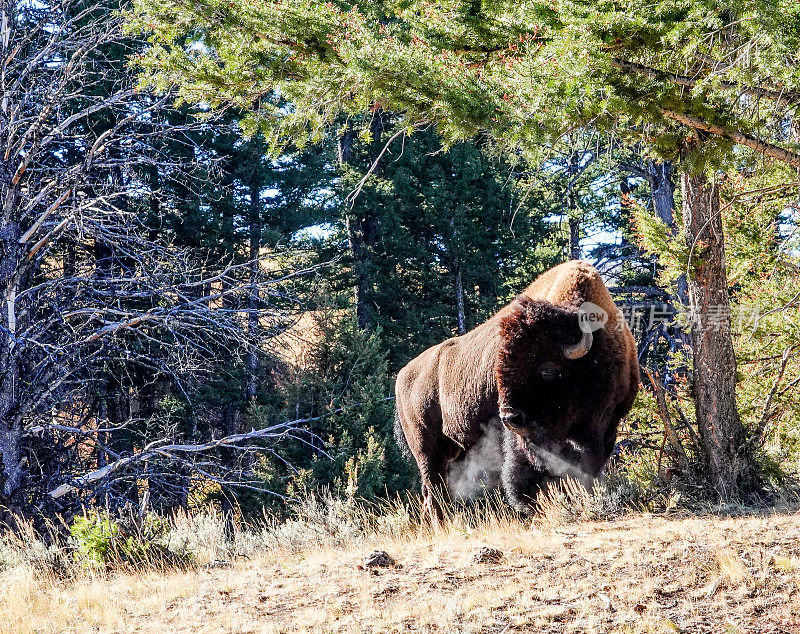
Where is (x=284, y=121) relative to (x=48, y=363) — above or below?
above

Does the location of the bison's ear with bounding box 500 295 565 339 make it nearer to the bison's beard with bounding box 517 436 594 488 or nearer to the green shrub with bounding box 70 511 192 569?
the bison's beard with bounding box 517 436 594 488

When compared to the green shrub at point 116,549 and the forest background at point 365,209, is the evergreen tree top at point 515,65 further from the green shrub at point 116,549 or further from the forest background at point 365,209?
the green shrub at point 116,549

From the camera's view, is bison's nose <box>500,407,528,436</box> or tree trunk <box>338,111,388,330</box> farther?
tree trunk <box>338,111,388,330</box>

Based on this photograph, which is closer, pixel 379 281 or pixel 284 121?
pixel 284 121

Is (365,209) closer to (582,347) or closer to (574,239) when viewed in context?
(574,239)

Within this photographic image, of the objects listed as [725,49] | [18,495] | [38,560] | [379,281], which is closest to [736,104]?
[725,49]

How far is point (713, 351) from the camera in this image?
773cm

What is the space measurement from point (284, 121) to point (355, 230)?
1968 centimetres

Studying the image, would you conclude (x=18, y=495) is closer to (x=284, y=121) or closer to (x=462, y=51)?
(x=284, y=121)

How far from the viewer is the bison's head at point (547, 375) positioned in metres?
7.25

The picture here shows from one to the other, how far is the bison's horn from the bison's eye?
20cm

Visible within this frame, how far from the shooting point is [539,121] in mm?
5316

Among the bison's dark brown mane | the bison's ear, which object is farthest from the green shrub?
the bison's ear

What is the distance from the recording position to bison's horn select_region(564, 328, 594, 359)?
7.10 m
